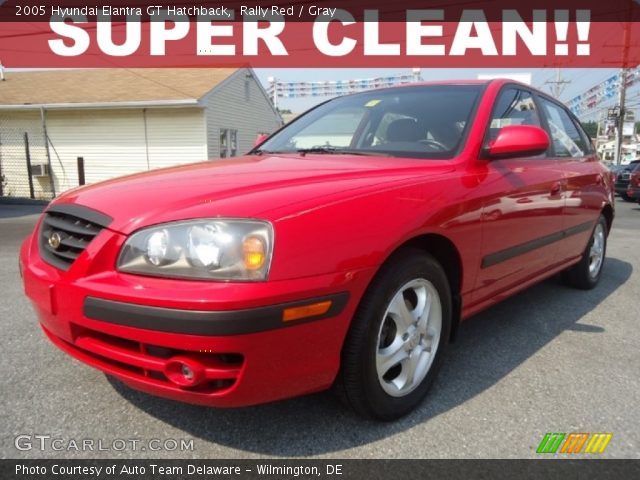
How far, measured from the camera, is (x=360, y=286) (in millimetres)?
1831

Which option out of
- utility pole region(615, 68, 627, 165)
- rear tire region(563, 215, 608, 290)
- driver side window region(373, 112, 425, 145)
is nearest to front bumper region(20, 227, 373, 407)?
driver side window region(373, 112, 425, 145)

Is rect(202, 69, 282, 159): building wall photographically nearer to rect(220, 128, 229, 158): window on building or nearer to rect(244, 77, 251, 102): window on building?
rect(244, 77, 251, 102): window on building

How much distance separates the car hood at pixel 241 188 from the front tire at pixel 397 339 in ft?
1.30

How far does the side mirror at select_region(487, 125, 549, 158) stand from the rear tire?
196 cm

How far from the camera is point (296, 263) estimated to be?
1.68m

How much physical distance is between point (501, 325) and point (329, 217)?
2.09 metres

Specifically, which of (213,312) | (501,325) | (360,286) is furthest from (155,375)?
(501,325)

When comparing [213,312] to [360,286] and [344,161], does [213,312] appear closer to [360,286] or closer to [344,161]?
[360,286]

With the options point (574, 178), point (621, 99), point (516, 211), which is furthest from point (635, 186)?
point (621, 99)

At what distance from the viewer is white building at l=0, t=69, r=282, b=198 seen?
15.1 m

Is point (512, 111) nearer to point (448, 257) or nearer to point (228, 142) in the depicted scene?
point (448, 257)

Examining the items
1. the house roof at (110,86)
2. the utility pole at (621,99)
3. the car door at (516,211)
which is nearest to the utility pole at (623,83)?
Answer: the utility pole at (621,99)

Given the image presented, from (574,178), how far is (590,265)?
1.10 m

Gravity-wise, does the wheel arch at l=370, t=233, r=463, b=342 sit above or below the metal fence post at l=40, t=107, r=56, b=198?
below
